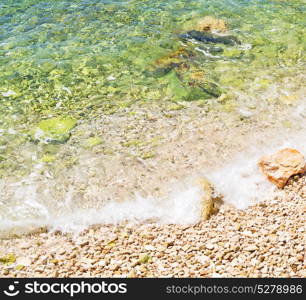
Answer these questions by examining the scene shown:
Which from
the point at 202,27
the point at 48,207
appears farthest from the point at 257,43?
the point at 48,207

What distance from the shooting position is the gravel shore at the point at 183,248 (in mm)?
5680

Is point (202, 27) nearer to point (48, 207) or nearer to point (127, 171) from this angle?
point (127, 171)

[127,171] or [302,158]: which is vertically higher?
[302,158]

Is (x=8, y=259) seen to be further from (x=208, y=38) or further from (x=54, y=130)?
(x=208, y=38)

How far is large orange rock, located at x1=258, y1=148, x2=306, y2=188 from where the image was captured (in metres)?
7.58

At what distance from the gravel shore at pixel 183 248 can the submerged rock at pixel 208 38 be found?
8744mm

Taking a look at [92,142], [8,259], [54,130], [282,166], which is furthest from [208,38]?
[8,259]

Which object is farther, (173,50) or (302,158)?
(173,50)

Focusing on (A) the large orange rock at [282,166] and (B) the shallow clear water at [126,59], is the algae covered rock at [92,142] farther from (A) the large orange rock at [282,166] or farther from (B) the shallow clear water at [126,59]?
(A) the large orange rock at [282,166]

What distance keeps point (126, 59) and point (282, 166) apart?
7.52 m

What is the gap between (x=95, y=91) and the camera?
11312 mm

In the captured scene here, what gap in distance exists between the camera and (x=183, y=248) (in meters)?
6.18

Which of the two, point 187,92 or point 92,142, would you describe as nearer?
point 92,142

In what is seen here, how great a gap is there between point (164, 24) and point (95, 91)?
603cm
